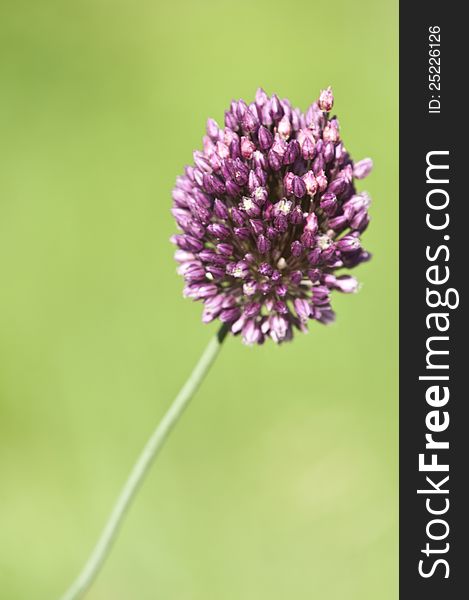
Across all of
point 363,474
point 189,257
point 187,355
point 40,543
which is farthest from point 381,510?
point 189,257

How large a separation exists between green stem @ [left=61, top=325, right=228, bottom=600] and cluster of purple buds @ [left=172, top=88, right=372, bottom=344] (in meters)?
0.05

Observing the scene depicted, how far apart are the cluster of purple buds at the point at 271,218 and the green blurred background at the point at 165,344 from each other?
128 cm

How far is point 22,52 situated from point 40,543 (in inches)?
68.7

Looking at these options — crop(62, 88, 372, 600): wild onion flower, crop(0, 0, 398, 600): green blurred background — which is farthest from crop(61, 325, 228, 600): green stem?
crop(0, 0, 398, 600): green blurred background

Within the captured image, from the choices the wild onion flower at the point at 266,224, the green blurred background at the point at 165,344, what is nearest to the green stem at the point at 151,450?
the wild onion flower at the point at 266,224

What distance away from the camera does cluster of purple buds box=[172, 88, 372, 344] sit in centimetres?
94

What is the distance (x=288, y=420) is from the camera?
2.36m

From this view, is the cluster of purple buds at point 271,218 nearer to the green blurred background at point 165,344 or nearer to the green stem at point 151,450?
the green stem at point 151,450

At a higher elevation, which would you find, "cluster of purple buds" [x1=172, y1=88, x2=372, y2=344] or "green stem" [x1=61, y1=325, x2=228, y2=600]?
"cluster of purple buds" [x1=172, y1=88, x2=372, y2=344]

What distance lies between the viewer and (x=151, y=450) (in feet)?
3.23

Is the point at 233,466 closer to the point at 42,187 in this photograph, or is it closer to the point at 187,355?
the point at 187,355

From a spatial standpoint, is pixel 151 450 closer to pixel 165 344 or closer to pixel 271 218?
pixel 271 218

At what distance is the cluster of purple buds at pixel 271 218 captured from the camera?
938 mm

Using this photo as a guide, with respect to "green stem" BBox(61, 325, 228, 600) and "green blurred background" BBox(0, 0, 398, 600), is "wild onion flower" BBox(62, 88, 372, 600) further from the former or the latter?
"green blurred background" BBox(0, 0, 398, 600)
